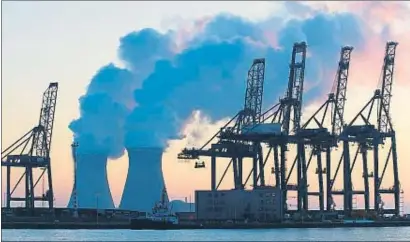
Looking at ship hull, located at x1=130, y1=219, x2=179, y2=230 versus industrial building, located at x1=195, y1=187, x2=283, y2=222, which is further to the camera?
industrial building, located at x1=195, y1=187, x2=283, y2=222

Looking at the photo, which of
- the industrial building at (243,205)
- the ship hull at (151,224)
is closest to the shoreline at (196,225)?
the ship hull at (151,224)

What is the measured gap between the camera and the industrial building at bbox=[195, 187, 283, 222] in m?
128

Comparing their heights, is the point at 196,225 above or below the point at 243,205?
below

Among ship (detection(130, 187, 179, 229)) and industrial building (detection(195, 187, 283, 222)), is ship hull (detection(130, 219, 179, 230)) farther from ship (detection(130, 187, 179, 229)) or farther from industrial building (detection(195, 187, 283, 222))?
industrial building (detection(195, 187, 283, 222))

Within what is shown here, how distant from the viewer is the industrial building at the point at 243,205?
128000mm

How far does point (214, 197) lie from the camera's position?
133 meters

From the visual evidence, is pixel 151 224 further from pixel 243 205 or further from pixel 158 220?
pixel 243 205

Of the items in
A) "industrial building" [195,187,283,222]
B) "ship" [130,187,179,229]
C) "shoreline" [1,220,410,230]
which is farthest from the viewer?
"industrial building" [195,187,283,222]

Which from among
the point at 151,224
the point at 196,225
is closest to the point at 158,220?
the point at 151,224

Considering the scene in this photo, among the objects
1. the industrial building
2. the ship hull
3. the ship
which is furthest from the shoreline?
the industrial building

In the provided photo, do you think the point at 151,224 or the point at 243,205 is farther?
the point at 243,205

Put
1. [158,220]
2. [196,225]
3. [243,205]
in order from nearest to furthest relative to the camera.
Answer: [158,220]
[196,225]
[243,205]

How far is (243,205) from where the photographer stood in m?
129

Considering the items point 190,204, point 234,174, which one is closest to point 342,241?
point 234,174
